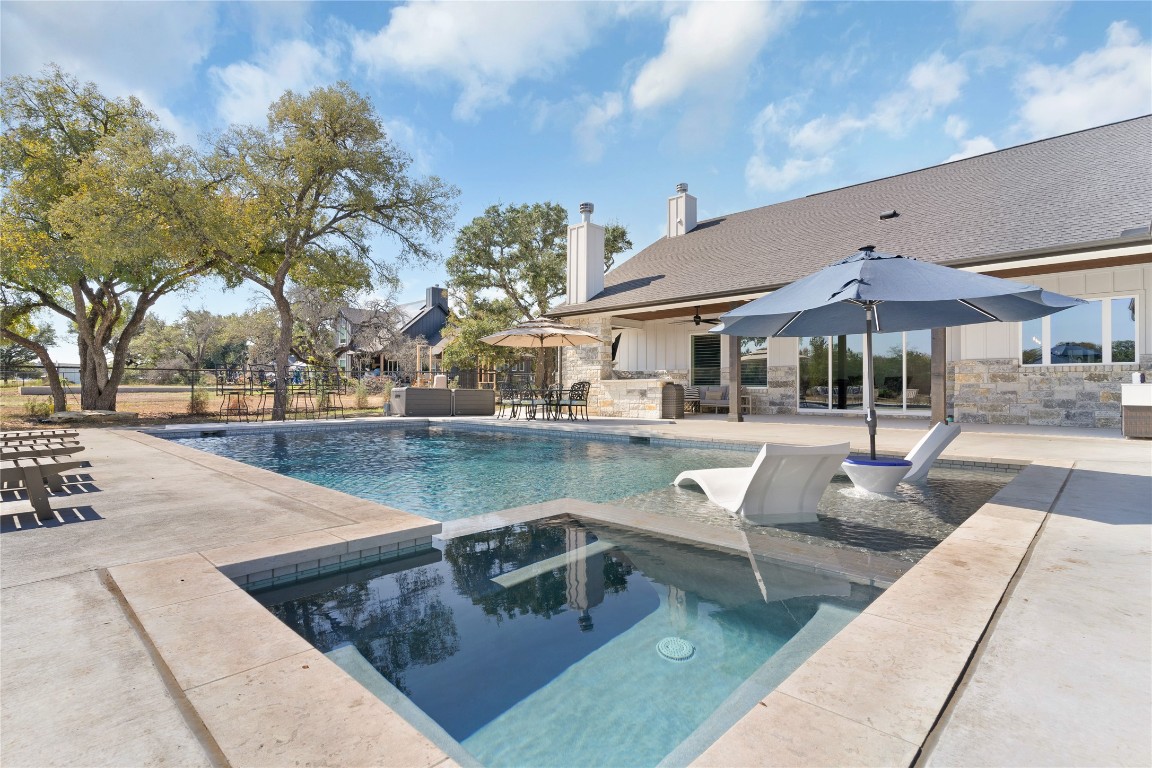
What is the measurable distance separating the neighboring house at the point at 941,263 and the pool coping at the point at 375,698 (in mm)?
8432

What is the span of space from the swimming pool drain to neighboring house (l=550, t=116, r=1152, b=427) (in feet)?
28.8

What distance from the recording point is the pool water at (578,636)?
5.92 feet

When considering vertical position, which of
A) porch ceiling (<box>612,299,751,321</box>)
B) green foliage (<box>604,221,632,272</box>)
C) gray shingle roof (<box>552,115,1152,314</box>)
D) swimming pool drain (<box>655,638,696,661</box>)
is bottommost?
swimming pool drain (<box>655,638,696,661</box>)

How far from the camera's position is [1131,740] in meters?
1.31

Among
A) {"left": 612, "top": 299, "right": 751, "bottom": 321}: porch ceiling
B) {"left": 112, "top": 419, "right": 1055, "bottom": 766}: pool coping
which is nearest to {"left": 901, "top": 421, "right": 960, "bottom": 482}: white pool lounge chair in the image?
{"left": 112, "top": 419, "right": 1055, "bottom": 766}: pool coping

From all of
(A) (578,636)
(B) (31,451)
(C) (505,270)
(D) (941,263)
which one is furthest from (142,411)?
(D) (941,263)

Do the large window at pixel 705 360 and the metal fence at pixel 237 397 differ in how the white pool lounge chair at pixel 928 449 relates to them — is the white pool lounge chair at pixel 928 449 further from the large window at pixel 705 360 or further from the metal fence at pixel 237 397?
the metal fence at pixel 237 397

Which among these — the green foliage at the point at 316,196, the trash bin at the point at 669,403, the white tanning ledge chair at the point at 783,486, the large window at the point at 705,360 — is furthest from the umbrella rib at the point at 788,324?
the green foliage at the point at 316,196

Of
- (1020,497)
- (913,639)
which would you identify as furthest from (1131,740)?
(1020,497)

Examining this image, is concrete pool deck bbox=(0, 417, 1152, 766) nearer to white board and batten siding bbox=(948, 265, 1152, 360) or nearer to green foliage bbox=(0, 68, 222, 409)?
white board and batten siding bbox=(948, 265, 1152, 360)

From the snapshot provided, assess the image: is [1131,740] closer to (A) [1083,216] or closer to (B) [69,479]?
(B) [69,479]

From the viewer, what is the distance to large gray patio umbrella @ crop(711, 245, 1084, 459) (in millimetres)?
4102

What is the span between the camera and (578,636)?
7.88 feet

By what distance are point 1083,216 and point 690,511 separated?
9092mm
